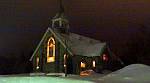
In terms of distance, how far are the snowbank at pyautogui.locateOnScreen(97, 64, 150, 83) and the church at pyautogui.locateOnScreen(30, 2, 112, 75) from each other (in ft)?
147

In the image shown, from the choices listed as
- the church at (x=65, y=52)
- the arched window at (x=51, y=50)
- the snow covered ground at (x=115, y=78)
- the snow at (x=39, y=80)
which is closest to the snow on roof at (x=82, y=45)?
the church at (x=65, y=52)

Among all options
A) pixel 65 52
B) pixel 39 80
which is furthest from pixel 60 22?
pixel 39 80

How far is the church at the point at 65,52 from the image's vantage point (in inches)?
2050

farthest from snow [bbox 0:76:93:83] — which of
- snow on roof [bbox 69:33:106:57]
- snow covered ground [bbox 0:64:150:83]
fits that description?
snow on roof [bbox 69:33:106:57]

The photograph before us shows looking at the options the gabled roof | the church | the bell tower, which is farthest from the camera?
the bell tower

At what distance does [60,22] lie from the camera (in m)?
59.1

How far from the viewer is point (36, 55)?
196ft

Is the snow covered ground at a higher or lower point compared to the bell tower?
lower

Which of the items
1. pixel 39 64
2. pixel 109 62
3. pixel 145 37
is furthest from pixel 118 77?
pixel 145 37

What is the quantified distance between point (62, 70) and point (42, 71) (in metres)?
4.11

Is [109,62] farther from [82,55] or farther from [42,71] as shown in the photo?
[42,71]

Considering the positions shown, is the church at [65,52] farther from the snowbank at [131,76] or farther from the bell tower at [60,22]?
the snowbank at [131,76]

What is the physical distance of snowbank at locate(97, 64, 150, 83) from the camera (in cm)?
409

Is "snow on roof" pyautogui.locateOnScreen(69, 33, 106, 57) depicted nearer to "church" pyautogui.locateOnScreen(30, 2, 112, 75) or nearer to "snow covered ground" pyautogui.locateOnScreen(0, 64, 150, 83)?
"church" pyautogui.locateOnScreen(30, 2, 112, 75)
